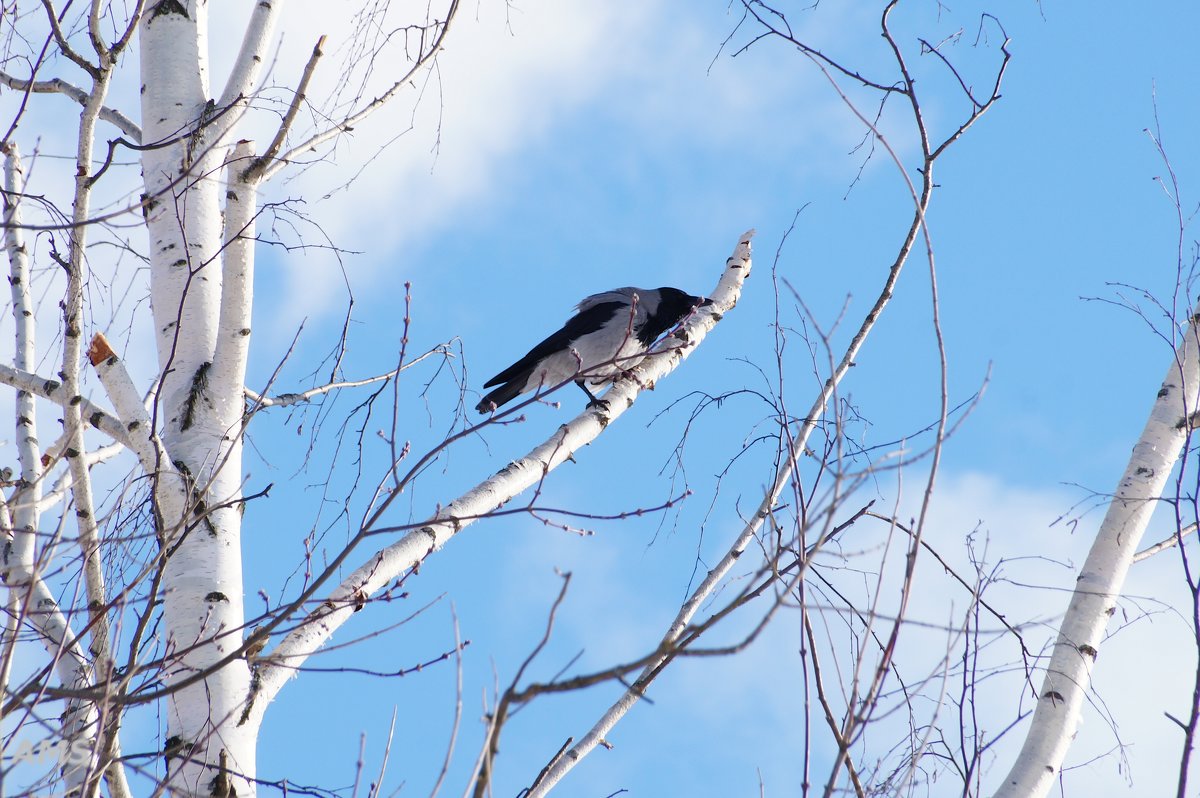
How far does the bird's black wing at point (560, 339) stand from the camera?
5980 millimetres

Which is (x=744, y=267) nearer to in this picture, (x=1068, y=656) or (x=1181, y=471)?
(x=1068, y=656)

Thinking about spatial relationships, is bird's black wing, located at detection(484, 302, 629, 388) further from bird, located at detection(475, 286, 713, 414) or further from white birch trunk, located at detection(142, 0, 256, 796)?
white birch trunk, located at detection(142, 0, 256, 796)

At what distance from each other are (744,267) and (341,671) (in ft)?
11.3

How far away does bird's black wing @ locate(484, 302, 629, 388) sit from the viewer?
5.98 m

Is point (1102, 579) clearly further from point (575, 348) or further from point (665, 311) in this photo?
point (665, 311)

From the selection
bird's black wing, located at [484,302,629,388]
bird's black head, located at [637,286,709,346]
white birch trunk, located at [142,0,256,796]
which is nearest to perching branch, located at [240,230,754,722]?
white birch trunk, located at [142,0,256,796]

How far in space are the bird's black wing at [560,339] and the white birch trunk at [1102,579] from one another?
3017mm

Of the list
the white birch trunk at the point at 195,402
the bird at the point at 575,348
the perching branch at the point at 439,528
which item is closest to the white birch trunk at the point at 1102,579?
the perching branch at the point at 439,528

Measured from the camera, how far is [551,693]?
1398 millimetres

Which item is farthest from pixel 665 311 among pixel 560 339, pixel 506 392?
pixel 506 392

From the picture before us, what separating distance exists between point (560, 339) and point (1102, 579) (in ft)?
10.6

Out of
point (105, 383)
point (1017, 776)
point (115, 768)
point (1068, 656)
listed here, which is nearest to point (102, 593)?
point (115, 768)

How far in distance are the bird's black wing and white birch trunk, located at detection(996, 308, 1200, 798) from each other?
3.02 metres

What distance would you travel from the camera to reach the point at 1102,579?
11.1 ft
